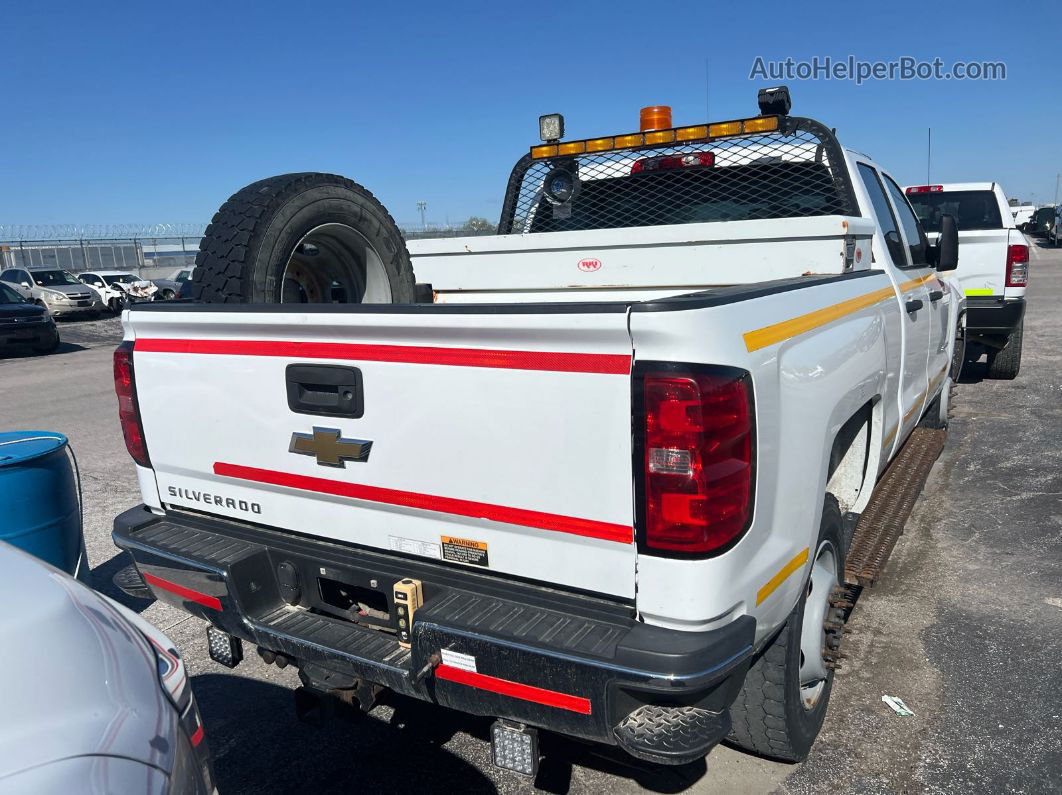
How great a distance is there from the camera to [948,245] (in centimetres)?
463

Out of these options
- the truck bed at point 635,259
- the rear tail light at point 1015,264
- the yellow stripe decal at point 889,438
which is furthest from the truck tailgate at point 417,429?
the rear tail light at point 1015,264

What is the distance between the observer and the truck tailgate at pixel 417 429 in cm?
205

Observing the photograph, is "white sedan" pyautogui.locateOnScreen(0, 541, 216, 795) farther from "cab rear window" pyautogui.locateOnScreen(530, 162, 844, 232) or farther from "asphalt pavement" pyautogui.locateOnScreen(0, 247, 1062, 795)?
"cab rear window" pyautogui.locateOnScreen(530, 162, 844, 232)

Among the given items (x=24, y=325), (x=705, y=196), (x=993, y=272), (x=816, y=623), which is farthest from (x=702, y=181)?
(x=24, y=325)

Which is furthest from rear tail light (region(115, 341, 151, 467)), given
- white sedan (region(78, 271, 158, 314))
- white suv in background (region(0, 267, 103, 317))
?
white sedan (region(78, 271, 158, 314))

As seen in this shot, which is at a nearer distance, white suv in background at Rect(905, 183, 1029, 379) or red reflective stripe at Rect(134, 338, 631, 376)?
red reflective stripe at Rect(134, 338, 631, 376)

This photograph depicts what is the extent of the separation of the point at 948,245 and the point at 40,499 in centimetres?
483

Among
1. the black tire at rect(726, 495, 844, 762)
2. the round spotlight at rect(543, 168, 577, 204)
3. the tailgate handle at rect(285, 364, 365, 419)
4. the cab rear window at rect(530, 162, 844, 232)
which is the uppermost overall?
the round spotlight at rect(543, 168, 577, 204)

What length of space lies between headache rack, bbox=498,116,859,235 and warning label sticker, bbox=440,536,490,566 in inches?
109

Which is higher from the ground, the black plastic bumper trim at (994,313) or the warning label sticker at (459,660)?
the black plastic bumper trim at (994,313)

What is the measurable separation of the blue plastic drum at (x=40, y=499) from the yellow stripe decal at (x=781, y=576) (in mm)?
3186

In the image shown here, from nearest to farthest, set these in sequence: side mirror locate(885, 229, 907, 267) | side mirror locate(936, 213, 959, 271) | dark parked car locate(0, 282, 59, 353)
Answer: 1. side mirror locate(885, 229, 907, 267)
2. side mirror locate(936, 213, 959, 271)
3. dark parked car locate(0, 282, 59, 353)

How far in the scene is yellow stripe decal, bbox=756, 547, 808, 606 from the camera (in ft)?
7.15

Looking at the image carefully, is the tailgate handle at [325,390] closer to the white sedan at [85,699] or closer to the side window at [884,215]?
the white sedan at [85,699]
